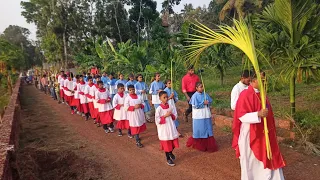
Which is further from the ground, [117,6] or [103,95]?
[117,6]

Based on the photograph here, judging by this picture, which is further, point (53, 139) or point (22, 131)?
point (22, 131)

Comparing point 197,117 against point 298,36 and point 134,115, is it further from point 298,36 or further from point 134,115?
point 298,36

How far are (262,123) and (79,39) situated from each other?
31.6 meters

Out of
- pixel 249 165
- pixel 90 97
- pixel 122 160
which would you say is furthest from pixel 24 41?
pixel 249 165

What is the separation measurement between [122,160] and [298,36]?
4566 mm

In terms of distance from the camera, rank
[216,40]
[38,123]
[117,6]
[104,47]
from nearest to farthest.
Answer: [216,40]
[38,123]
[104,47]
[117,6]

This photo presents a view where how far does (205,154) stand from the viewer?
6258 mm

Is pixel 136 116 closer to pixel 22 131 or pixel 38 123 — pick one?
pixel 22 131

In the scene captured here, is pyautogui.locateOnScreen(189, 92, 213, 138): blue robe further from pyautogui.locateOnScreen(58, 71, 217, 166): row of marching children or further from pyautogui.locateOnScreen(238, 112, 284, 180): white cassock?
pyautogui.locateOnScreen(238, 112, 284, 180): white cassock

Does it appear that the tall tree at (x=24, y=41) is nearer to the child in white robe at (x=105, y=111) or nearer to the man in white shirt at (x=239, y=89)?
the child in white robe at (x=105, y=111)

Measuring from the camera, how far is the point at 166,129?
586 cm

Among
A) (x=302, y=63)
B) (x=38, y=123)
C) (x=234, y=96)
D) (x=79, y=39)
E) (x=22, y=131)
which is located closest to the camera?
(x=234, y=96)

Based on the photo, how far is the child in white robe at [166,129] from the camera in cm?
582

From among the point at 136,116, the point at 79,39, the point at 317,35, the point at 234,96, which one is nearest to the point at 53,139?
the point at 136,116
